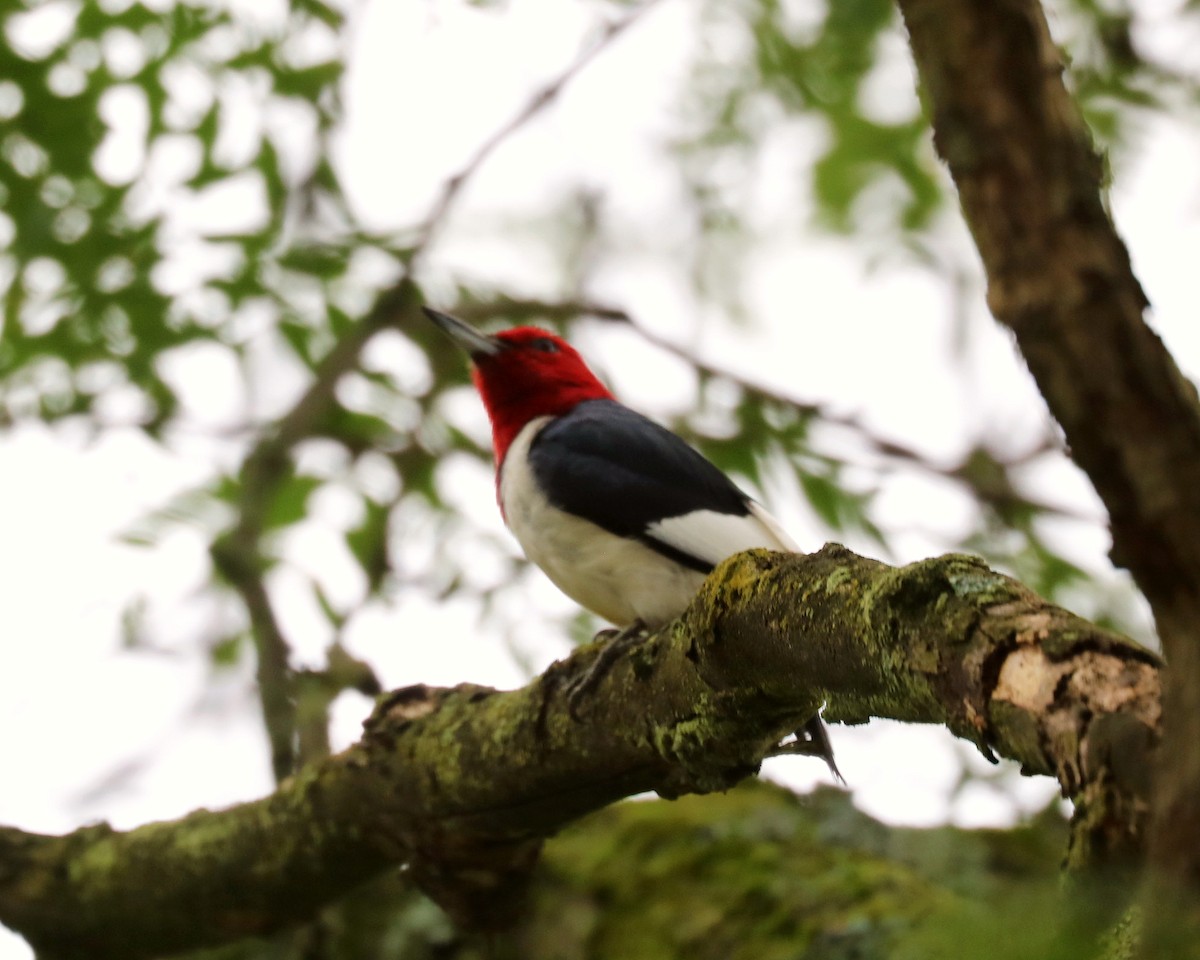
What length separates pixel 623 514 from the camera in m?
3.20

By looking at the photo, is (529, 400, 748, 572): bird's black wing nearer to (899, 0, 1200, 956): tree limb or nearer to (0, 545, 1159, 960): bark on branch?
(0, 545, 1159, 960): bark on branch

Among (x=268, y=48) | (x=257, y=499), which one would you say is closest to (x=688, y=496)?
(x=257, y=499)

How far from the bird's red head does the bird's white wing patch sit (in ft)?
2.96

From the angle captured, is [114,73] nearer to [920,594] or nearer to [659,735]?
[659,735]

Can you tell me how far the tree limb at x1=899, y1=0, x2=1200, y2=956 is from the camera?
71cm

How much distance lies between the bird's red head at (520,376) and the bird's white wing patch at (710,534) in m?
0.90

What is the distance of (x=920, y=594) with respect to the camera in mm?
1444

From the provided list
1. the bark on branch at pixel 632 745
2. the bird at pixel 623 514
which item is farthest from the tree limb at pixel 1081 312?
the bird at pixel 623 514

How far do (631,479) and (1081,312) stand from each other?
2509 mm

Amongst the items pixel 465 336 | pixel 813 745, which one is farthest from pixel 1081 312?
pixel 465 336

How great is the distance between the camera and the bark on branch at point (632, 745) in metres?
1.16

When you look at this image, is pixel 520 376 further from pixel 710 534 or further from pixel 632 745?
pixel 632 745

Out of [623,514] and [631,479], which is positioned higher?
[631,479]

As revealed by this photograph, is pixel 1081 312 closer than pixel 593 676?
Yes
